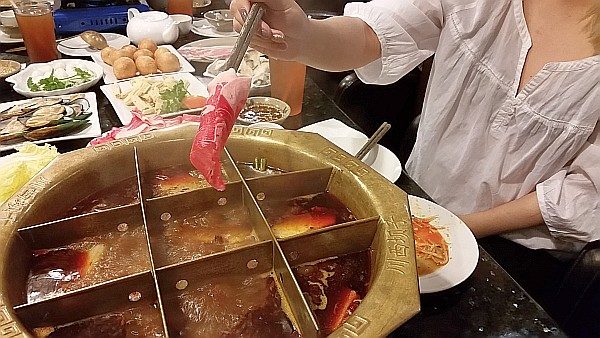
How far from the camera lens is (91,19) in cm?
335

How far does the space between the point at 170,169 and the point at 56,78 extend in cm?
148

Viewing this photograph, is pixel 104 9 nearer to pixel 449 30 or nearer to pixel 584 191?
pixel 449 30

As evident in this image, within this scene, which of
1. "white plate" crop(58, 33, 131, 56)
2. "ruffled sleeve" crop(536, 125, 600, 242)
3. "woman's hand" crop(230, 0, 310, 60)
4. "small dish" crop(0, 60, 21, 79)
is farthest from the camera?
"white plate" crop(58, 33, 131, 56)

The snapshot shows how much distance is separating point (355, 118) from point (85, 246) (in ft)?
7.27

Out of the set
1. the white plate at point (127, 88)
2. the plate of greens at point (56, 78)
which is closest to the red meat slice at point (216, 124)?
the white plate at point (127, 88)

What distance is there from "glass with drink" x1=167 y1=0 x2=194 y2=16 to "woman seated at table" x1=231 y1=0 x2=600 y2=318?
1657 mm

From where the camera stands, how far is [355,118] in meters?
3.24

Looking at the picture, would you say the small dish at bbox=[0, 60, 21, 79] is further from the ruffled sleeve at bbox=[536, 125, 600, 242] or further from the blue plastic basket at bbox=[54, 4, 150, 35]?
the ruffled sleeve at bbox=[536, 125, 600, 242]

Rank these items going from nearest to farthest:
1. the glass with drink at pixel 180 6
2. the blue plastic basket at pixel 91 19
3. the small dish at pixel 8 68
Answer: the small dish at pixel 8 68 < the blue plastic basket at pixel 91 19 < the glass with drink at pixel 180 6

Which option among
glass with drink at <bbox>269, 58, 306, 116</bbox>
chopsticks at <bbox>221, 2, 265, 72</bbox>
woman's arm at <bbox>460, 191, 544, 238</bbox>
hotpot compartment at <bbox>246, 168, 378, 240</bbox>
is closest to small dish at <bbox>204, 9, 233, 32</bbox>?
glass with drink at <bbox>269, 58, 306, 116</bbox>

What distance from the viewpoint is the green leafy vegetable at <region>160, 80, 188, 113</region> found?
2.34 m

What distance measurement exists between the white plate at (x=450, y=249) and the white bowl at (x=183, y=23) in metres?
2.19

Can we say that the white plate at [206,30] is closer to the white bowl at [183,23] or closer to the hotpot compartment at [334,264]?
the white bowl at [183,23]

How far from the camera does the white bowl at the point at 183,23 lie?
3379 mm
